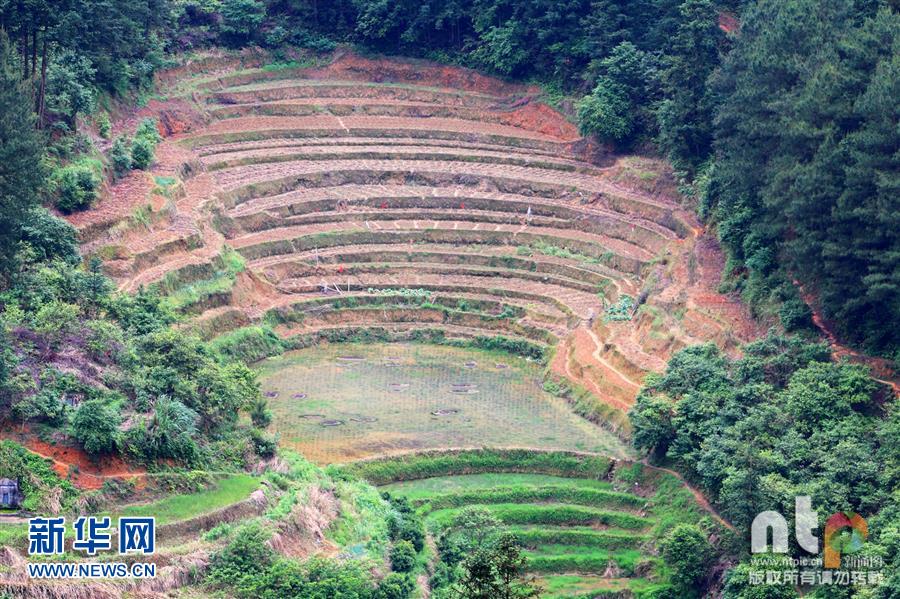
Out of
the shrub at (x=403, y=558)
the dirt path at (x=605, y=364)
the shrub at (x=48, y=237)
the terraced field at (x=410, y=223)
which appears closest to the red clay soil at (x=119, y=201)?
the terraced field at (x=410, y=223)

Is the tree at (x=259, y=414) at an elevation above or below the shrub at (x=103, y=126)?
below

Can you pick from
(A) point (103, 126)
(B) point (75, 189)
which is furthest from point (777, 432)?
(A) point (103, 126)

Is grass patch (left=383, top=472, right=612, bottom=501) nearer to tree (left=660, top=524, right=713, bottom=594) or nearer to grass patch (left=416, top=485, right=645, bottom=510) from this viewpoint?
grass patch (left=416, top=485, right=645, bottom=510)

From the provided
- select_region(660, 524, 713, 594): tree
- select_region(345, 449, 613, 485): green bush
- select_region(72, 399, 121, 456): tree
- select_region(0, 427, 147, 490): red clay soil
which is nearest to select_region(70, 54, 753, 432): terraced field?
select_region(345, 449, 613, 485): green bush

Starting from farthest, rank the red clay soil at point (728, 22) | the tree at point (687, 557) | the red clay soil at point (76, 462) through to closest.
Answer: the red clay soil at point (728, 22)
the tree at point (687, 557)
the red clay soil at point (76, 462)

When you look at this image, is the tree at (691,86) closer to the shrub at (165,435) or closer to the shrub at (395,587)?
the shrub at (165,435)

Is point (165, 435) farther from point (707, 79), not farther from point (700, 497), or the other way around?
point (707, 79)
